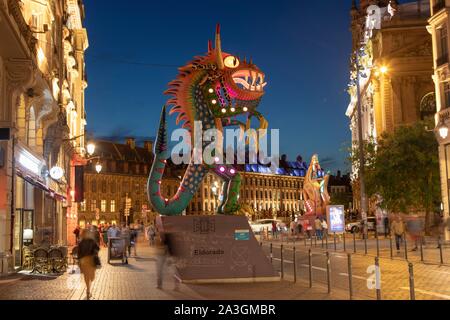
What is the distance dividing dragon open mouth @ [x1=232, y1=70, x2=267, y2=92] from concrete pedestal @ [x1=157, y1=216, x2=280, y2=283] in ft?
14.2

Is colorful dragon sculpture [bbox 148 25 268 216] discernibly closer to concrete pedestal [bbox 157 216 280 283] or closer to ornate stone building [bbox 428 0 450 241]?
concrete pedestal [bbox 157 216 280 283]

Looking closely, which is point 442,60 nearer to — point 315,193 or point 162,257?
point 315,193

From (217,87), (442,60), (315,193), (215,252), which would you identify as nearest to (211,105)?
(217,87)

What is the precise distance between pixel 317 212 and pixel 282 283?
36.6 meters

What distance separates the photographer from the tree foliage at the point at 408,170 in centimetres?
4466

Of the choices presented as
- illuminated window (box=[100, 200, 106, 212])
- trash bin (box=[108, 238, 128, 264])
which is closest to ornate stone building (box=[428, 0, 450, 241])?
trash bin (box=[108, 238, 128, 264])

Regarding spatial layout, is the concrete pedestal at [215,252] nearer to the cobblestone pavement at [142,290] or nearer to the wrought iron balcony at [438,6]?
the cobblestone pavement at [142,290]

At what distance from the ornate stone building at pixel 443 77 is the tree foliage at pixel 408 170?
18.9ft

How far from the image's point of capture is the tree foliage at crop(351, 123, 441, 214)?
147 ft

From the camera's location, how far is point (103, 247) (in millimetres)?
44875

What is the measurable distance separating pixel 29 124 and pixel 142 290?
16.2m

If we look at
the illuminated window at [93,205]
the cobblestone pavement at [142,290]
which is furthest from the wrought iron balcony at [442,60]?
the illuminated window at [93,205]
